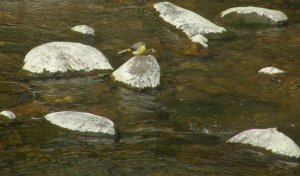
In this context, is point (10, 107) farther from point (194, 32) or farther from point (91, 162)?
point (194, 32)

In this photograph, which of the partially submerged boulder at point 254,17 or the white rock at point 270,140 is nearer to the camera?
the white rock at point 270,140

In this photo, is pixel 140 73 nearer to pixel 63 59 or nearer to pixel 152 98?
pixel 152 98

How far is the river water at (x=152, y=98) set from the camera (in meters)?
7.97

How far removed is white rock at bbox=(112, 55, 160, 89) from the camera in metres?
10.7

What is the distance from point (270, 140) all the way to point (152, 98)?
252 centimetres

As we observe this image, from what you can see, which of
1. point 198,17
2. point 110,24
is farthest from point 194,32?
point 110,24

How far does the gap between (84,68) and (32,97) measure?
154cm

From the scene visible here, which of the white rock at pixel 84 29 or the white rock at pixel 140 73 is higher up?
the white rock at pixel 84 29

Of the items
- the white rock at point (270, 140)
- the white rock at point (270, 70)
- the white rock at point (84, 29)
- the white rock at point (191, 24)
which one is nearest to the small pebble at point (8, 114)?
the white rock at point (270, 140)

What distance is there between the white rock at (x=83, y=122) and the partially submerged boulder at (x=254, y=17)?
22.7 ft

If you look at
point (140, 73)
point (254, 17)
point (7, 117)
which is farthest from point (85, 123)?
point (254, 17)

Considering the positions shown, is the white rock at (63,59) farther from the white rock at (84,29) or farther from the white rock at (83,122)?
the white rock at (83,122)

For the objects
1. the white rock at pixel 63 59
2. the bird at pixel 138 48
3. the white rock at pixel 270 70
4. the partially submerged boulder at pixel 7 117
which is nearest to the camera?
the partially submerged boulder at pixel 7 117

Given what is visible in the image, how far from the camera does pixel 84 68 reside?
11258 millimetres
